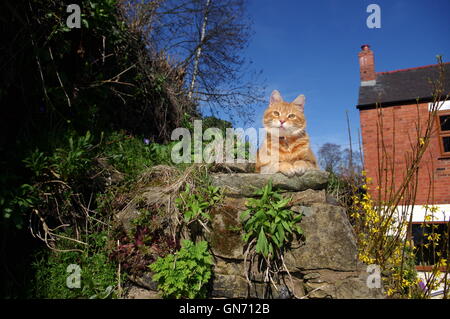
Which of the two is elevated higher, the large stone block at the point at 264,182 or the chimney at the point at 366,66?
the chimney at the point at 366,66

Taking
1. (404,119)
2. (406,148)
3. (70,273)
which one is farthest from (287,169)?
(404,119)

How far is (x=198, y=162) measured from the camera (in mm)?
3449

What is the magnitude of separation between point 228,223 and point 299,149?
1132 millimetres

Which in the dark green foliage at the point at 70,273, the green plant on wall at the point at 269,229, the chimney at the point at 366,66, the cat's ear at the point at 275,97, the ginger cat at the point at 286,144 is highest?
the chimney at the point at 366,66

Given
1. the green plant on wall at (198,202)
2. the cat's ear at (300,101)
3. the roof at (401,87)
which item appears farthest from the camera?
the roof at (401,87)

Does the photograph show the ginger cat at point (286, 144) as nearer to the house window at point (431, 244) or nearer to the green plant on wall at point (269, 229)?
the green plant on wall at point (269, 229)

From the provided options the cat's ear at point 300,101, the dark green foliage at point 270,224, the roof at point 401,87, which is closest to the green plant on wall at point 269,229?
the dark green foliage at point 270,224

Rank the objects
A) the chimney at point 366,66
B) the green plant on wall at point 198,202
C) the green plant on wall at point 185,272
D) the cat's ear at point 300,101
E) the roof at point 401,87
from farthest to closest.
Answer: the chimney at point 366,66 → the roof at point 401,87 → the cat's ear at point 300,101 → the green plant on wall at point 198,202 → the green plant on wall at point 185,272

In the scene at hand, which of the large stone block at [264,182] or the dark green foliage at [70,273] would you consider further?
the large stone block at [264,182]

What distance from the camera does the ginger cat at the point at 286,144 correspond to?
2857 millimetres

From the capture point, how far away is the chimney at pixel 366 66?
11.4 metres

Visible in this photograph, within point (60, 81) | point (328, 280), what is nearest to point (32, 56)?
point (60, 81)
